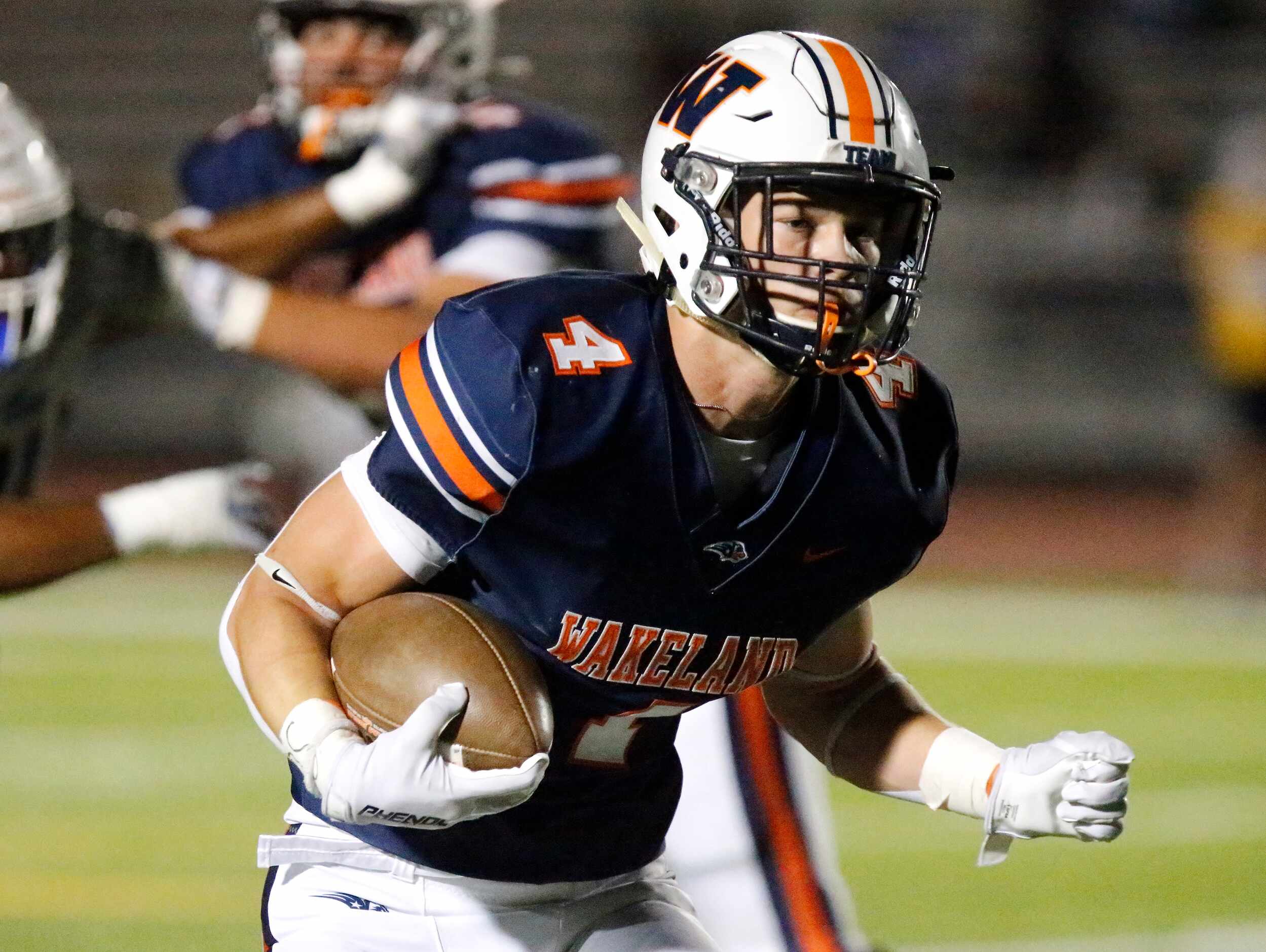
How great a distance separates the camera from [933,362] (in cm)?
1084

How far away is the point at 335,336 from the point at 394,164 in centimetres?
52

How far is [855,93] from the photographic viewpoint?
2.04 m

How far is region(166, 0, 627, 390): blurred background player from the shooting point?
3705 mm

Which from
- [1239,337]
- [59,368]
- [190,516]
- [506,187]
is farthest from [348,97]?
[1239,337]

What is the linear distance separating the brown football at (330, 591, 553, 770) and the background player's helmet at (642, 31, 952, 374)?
0.44m

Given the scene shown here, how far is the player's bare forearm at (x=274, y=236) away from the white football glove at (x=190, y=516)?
2.90 feet

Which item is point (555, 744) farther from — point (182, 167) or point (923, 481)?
point (182, 167)

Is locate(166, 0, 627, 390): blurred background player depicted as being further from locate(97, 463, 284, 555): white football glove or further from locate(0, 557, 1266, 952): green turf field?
locate(0, 557, 1266, 952): green turf field

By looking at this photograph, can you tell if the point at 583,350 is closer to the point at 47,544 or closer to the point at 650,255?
the point at 650,255

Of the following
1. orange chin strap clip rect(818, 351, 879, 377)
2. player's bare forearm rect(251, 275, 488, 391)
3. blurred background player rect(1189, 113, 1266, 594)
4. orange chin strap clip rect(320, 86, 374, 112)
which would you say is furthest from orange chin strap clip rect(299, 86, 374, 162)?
blurred background player rect(1189, 113, 1266, 594)

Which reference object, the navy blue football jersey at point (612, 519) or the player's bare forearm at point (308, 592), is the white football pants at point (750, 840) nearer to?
the navy blue football jersey at point (612, 519)

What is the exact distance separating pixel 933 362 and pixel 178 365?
4.35 m

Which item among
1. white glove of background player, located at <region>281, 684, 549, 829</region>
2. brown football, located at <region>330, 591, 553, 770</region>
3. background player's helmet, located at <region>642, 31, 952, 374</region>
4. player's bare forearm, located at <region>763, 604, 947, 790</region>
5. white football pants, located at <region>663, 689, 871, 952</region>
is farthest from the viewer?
white football pants, located at <region>663, 689, 871, 952</region>

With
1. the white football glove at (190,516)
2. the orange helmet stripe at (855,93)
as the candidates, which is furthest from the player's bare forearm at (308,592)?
the white football glove at (190,516)
